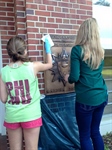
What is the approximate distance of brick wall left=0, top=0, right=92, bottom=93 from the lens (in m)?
2.89

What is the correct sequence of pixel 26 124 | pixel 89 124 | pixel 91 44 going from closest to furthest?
pixel 26 124, pixel 91 44, pixel 89 124

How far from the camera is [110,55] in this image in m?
4.21

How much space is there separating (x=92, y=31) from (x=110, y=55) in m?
2.02

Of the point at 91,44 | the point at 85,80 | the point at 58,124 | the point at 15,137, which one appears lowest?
the point at 58,124

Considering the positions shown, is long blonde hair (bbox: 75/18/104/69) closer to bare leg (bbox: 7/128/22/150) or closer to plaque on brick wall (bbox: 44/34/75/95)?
plaque on brick wall (bbox: 44/34/75/95)

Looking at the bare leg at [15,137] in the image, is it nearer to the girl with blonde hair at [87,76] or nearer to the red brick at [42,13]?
the girl with blonde hair at [87,76]

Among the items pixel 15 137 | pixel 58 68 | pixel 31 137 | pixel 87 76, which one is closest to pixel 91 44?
pixel 87 76

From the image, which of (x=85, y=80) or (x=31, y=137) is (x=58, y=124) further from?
(x=85, y=80)

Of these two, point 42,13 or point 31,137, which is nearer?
point 31,137

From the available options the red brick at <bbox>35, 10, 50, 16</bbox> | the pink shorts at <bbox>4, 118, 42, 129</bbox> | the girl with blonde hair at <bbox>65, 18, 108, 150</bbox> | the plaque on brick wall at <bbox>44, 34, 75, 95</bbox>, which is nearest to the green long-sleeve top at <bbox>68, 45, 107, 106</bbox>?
the girl with blonde hair at <bbox>65, 18, 108, 150</bbox>

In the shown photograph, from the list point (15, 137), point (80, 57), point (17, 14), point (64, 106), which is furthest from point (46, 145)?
point (17, 14)

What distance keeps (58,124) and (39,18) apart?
1.51 meters

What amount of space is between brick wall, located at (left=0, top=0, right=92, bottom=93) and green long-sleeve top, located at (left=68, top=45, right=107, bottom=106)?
775 mm

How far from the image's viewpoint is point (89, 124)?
2.41m
